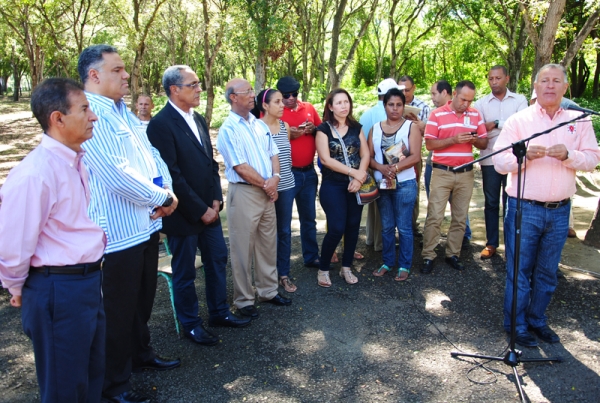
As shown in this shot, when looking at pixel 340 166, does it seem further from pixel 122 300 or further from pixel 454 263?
pixel 122 300

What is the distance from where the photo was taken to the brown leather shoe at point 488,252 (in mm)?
6055

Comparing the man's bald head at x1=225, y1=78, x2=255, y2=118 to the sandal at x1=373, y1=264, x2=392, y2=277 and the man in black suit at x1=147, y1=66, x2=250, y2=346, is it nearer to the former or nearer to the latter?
the man in black suit at x1=147, y1=66, x2=250, y2=346

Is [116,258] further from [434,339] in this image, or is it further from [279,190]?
[434,339]

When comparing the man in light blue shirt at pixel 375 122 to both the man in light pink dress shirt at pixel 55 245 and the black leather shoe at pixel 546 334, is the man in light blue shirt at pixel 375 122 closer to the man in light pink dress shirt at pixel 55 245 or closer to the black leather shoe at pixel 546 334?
the black leather shoe at pixel 546 334

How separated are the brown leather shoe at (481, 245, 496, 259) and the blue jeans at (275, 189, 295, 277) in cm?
237

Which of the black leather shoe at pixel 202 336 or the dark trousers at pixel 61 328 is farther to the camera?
the black leather shoe at pixel 202 336

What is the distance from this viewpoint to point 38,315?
2543 mm

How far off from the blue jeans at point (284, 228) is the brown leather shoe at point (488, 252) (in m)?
2.37

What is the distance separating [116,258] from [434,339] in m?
2.65

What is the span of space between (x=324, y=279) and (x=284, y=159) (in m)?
1.35

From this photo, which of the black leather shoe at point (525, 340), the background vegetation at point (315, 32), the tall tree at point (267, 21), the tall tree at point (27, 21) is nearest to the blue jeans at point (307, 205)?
the black leather shoe at point (525, 340)

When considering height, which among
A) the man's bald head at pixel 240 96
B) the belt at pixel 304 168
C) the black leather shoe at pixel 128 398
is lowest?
the black leather shoe at pixel 128 398

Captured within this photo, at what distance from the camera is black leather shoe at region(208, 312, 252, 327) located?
454 centimetres

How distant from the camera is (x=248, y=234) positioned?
15.5 ft
